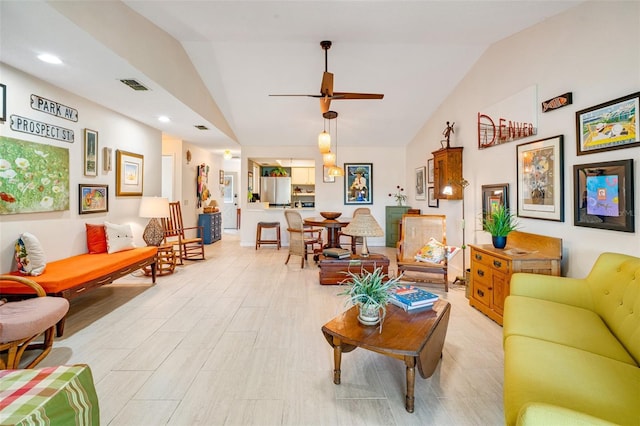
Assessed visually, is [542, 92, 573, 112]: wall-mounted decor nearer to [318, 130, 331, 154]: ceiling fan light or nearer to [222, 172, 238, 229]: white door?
[318, 130, 331, 154]: ceiling fan light

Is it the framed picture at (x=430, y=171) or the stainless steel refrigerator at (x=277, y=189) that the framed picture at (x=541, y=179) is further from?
the stainless steel refrigerator at (x=277, y=189)

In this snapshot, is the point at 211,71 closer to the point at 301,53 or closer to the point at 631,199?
the point at 301,53

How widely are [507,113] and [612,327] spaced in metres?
2.61

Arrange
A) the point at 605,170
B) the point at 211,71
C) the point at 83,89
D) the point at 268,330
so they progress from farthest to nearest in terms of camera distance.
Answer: the point at 211,71, the point at 83,89, the point at 268,330, the point at 605,170

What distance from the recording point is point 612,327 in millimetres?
1790

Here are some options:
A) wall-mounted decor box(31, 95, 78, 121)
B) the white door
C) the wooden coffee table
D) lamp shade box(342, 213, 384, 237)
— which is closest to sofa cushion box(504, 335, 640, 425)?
the wooden coffee table

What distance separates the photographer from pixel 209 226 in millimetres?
7406

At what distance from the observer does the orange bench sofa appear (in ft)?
8.05

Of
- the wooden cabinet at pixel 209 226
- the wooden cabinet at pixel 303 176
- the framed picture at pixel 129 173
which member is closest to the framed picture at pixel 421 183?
the wooden cabinet at pixel 303 176

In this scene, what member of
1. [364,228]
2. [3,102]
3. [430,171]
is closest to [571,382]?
[364,228]

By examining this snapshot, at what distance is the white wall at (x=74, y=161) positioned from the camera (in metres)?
2.79

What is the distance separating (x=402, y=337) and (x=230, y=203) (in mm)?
9516

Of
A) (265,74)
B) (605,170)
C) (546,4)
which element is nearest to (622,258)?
(605,170)

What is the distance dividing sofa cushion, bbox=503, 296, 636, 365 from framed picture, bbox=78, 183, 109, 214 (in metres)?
4.62
